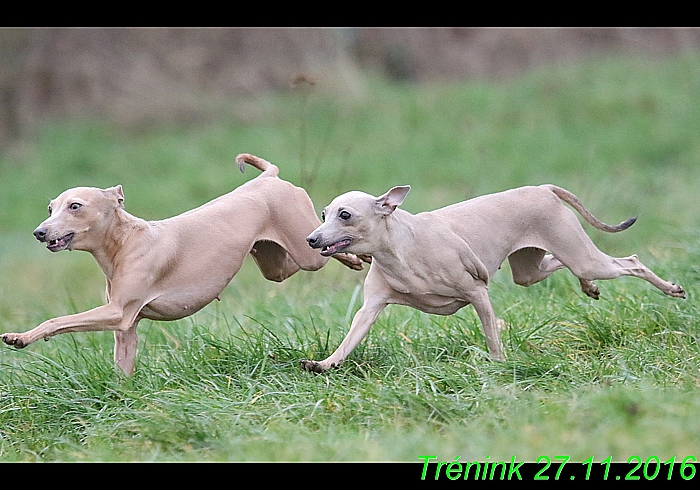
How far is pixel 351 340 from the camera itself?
534cm

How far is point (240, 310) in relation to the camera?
312 inches

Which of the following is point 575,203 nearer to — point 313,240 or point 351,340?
point 351,340

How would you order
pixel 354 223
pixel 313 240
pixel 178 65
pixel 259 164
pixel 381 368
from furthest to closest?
1. pixel 178 65
2. pixel 259 164
3. pixel 381 368
4. pixel 354 223
5. pixel 313 240

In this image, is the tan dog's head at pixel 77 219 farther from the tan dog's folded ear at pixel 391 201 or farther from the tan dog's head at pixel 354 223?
the tan dog's folded ear at pixel 391 201

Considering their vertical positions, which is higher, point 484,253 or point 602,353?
point 484,253

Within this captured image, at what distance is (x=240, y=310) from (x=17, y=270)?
4930mm

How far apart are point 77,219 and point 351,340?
5.37 feet

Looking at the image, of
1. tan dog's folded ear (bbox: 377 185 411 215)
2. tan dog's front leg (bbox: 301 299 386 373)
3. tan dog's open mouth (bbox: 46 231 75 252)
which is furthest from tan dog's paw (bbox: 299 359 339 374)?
tan dog's open mouth (bbox: 46 231 75 252)

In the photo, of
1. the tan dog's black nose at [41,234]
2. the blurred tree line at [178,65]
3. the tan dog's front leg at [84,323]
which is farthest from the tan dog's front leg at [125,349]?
the blurred tree line at [178,65]

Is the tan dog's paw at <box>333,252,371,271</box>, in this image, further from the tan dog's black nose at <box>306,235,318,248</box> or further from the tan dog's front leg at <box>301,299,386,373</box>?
the tan dog's black nose at <box>306,235,318,248</box>

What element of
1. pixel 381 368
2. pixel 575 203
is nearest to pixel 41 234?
pixel 381 368

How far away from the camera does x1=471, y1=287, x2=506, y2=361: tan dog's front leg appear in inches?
212

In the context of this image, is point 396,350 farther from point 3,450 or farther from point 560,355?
point 3,450
